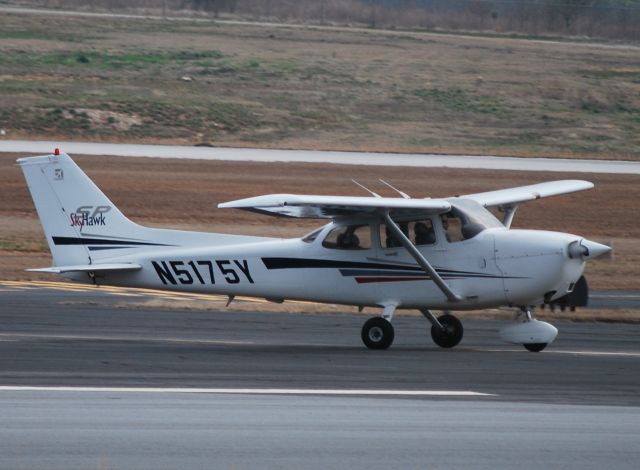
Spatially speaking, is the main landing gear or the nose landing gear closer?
the nose landing gear

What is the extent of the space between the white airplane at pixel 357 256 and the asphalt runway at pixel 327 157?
26.4m

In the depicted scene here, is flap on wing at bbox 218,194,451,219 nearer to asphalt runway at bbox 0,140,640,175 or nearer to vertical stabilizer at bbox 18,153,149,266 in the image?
vertical stabilizer at bbox 18,153,149,266

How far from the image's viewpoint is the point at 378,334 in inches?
612

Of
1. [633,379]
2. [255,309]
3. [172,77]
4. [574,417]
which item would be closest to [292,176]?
[255,309]

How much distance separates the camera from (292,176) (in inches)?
1550

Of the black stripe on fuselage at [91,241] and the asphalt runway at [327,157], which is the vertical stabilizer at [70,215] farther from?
the asphalt runway at [327,157]

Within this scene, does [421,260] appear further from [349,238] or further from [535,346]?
[535,346]

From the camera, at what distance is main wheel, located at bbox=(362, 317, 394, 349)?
15.5 meters

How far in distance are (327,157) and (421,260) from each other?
1181 inches

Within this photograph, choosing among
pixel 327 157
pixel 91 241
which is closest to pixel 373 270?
pixel 91 241

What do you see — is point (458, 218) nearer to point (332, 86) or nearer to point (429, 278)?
point (429, 278)

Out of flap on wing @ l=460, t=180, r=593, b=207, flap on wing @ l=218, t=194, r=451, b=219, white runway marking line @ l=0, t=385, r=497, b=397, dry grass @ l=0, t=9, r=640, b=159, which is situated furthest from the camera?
dry grass @ l=0, t=9, r=640, b=159

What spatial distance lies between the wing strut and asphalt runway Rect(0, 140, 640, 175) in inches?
1096

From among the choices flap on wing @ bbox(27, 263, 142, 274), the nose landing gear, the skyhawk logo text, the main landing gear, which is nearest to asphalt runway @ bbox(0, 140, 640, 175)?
the skyhawk logo text
